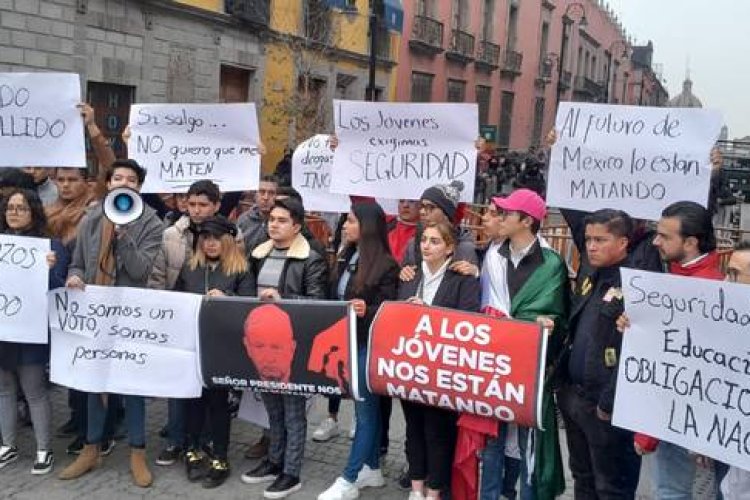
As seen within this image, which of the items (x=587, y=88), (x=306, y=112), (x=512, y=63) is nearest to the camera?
(x=306, y=112)

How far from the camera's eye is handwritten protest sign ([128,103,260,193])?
551cm

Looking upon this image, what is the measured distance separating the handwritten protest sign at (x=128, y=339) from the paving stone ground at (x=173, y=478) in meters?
0.54

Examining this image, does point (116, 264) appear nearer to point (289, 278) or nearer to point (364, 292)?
point (289, 278)

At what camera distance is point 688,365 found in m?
3.14

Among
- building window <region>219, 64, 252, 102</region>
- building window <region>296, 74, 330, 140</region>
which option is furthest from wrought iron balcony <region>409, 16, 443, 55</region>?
building window <region>219, 64, 252, 102</region>

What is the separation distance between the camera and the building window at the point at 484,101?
3319 cm

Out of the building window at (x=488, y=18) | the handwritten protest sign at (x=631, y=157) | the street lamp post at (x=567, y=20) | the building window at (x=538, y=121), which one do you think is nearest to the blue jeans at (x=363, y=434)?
the handwritten protest sign at (x=631, y=157)

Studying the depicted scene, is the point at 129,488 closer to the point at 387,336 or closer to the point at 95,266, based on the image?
the point at 95,266

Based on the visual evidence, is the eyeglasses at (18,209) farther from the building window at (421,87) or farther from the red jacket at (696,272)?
the building window at (421,87)

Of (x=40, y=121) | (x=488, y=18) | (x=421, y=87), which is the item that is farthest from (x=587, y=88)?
(x=40, y=121)

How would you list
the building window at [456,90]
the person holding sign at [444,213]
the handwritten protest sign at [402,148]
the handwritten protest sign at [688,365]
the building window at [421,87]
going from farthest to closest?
the building window at [456,90] → the building window at [421,87] → the handwritten protest sign at [402,148] → the person holding sign at [444,213] → the handwritten protest sign at [688,365]

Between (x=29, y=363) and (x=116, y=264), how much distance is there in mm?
769

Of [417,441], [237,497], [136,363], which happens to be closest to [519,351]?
[417,441]

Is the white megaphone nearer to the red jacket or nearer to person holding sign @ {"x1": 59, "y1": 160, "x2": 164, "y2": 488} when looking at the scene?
person holding sign @ {"x1": 59, "y1": 160, "x2": 164, "y2": 488}
